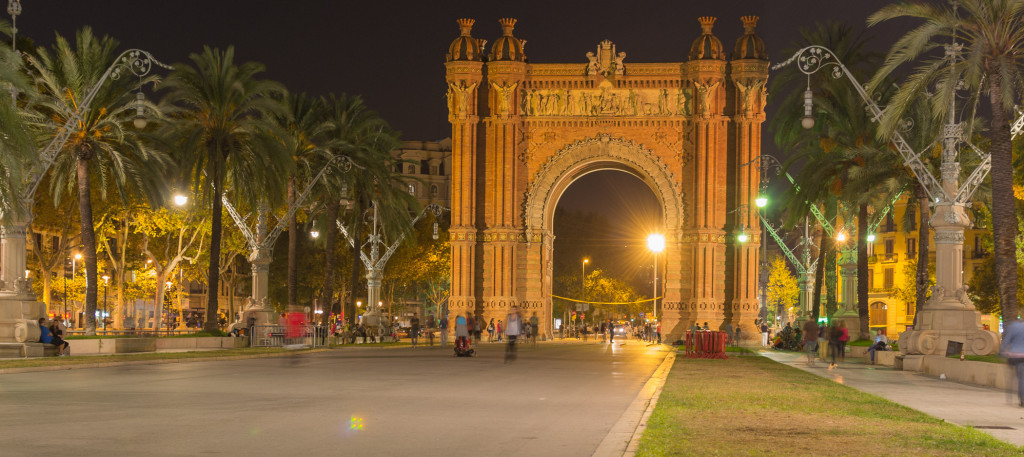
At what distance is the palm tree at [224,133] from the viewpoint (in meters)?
37.9

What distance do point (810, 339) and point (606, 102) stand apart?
27343mm

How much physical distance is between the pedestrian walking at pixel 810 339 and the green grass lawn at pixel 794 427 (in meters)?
13.9

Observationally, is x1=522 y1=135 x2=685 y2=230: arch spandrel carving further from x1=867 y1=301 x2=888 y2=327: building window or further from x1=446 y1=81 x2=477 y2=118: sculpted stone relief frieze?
x1=867 y1=301 x2=888 y2=327: building window

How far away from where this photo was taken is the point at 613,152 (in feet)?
193

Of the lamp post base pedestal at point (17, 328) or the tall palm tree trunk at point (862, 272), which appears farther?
the tall palm tree trunk at point (862, 272)

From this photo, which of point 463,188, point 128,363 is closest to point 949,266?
point 128,363

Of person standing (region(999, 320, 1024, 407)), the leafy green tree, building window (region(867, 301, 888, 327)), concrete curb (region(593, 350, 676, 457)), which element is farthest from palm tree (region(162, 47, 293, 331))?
the leafy green tree

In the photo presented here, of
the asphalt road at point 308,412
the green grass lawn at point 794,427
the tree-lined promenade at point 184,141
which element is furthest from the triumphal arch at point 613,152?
the green grass lawn at point 794,427

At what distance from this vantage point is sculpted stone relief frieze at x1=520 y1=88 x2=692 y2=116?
58.4m

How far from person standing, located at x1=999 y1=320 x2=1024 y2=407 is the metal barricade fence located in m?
29.1

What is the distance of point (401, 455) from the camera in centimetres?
1025

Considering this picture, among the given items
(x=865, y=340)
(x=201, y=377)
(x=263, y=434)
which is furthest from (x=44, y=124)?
(x=865, y=340)

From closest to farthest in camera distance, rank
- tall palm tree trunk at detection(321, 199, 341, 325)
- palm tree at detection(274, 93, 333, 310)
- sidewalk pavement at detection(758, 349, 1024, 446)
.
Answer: sidewalk pavement at detection(758, 349, 1024, 446), palm tree at detection(274, 93, 333, 310), tall palm tree trunk at detection(321, 199, 341, 325)

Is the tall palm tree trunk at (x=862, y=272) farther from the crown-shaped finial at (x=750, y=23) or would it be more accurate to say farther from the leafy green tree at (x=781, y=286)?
the leafy green tree at (x=781, y=286)
